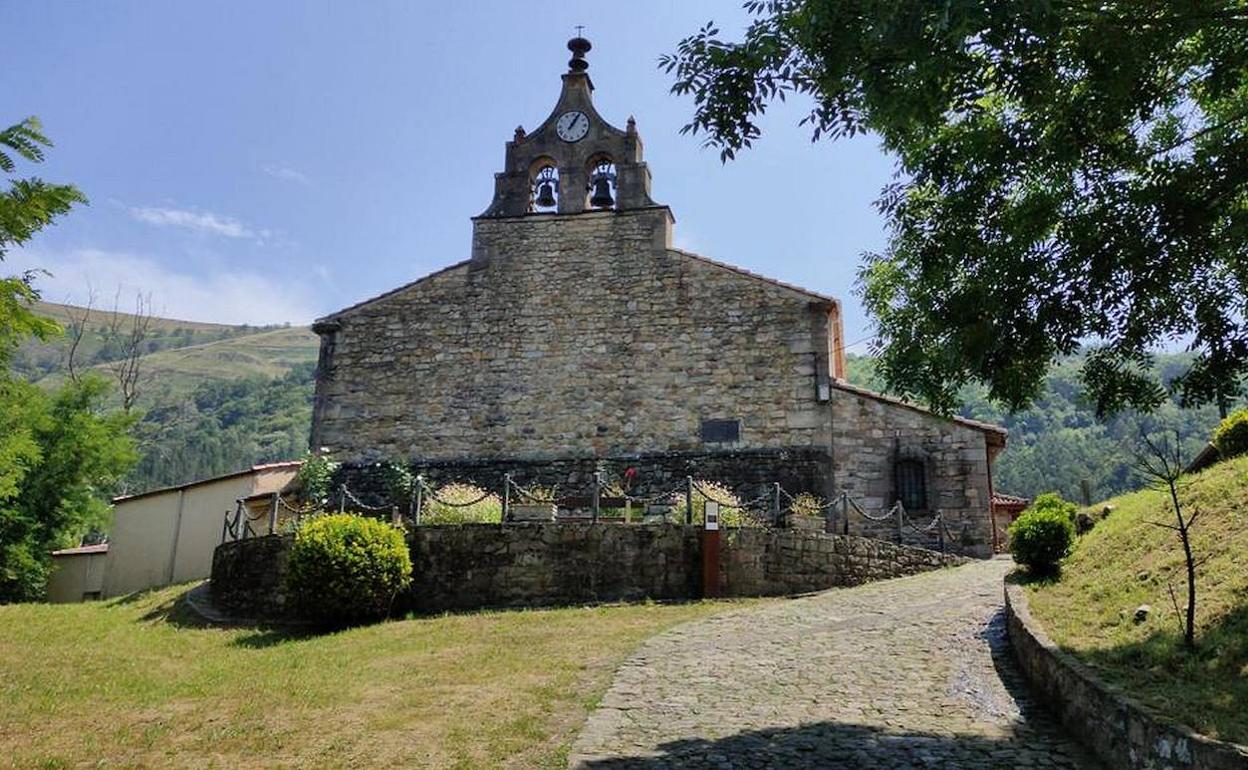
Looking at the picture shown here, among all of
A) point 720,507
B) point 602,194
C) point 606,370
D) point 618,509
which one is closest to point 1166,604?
point 720,507

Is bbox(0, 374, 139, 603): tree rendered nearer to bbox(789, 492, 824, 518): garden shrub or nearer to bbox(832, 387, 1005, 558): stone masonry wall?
bbox(789, 492, 824, 518): garden shrub

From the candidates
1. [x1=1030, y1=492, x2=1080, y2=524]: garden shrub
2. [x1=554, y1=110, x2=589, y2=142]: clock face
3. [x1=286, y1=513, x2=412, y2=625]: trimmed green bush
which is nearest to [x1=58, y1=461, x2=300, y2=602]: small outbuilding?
[x1=286, y1=513, x2=412, y2=625]: trimmed green bush

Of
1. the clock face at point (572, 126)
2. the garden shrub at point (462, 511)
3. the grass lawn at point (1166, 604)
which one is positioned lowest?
the grass lawn at point (1166, 604)

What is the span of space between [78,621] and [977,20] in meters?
16.4

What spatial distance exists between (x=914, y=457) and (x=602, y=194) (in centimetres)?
880

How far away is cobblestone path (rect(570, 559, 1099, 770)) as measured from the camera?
6.76m

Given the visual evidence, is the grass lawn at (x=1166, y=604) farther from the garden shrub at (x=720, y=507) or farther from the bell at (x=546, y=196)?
the bell at (x=546, y=196)

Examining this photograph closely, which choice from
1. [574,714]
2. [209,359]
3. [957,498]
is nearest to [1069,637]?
[574,714]

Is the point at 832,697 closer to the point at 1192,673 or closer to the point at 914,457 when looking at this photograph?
the point at 1192,673

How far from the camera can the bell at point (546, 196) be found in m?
20.8

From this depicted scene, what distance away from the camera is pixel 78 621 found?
15383mm

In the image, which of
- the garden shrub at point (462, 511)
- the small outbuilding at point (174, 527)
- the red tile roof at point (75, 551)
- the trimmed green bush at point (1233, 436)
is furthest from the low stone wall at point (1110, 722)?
the red tile roof at point (75, 551)

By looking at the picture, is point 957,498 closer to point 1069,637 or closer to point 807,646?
point 807,646

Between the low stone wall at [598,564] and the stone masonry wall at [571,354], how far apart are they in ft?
14.4
